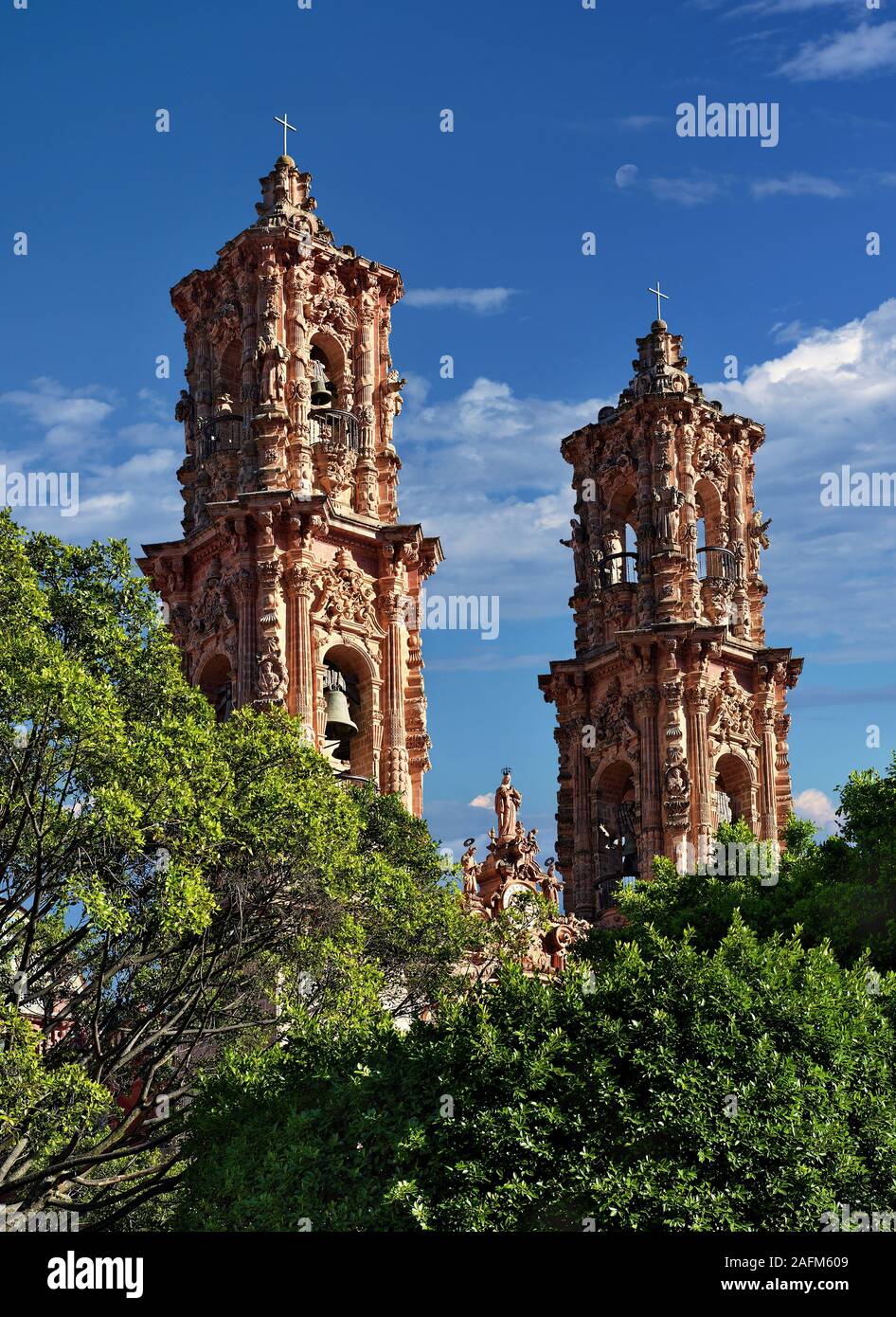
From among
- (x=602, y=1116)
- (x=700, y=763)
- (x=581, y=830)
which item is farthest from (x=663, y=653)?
(x=602, y=1116)

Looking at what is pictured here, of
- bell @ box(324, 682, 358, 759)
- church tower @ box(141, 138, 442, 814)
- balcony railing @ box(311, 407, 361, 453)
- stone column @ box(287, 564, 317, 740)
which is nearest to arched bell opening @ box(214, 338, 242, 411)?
church tower @ box(141, 138, 442, 814)

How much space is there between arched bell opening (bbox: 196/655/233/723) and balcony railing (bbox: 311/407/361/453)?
5688 mm

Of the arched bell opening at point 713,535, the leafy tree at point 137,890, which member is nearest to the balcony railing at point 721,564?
the arched bell opening at point 713,535

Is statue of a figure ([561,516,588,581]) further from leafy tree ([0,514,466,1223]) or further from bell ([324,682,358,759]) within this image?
leafy tree ([0,514,466,1223])

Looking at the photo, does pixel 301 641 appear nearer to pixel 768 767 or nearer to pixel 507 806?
pixel 507 806

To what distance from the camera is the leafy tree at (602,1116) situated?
77.3 feet

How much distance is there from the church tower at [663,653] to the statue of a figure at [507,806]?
19.0ft

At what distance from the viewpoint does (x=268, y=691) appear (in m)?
44.2

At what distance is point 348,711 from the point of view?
46.4 metres

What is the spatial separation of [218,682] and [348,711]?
3.19 metres
